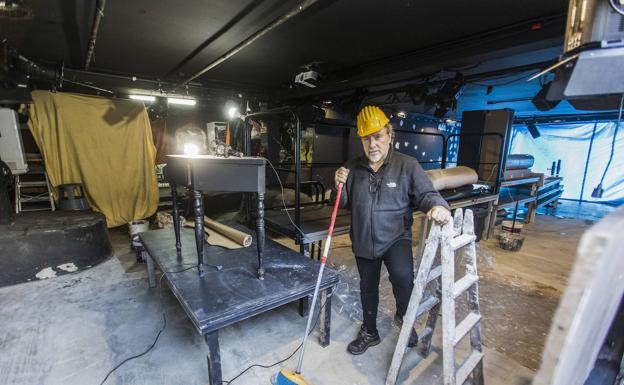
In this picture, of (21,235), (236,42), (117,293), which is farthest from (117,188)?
(236,42)

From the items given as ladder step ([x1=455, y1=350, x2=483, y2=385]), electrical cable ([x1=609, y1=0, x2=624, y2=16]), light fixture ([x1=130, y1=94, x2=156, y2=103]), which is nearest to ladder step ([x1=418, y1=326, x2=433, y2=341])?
ladder step ([x1=455, y1=350, x2=483, y2=385])

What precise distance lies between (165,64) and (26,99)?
1.95 meters

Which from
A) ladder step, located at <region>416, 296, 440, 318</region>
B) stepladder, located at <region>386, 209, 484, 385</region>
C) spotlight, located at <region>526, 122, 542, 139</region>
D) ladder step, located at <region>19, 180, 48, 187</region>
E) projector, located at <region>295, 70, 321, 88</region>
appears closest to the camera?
stepladder, located at <region>386, 209, 484, 385</region>

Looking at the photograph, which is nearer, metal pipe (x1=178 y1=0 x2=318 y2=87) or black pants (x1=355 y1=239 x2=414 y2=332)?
black pants (x1=355 y1=239 x2=414 y2=332)

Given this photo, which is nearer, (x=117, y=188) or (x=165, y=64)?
(x=165, y=64)

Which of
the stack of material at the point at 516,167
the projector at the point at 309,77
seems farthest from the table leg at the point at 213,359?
the stack of material at the point at 516,167

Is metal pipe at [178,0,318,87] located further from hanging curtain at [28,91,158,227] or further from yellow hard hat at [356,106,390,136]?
hanging curtain at [28,91,158,227]

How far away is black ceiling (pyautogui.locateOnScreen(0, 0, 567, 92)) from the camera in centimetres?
259

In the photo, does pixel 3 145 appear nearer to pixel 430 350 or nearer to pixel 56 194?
pixel 56 194

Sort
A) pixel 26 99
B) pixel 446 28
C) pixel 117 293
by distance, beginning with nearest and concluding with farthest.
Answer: pixel 117 293, pixel 446 28, pixel 26 99

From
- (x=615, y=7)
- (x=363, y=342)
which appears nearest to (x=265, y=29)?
(x=615, y=7)

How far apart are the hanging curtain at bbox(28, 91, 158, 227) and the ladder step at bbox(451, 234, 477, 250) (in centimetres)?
525

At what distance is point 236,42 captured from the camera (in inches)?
138

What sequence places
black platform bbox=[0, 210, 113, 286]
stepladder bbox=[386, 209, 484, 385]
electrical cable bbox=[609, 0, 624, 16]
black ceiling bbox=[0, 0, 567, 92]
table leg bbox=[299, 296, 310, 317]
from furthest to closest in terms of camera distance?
black platform bbox=[0, 210, 113, 286] → black ceiling bbox=[0, 0, 567, 92] → table leg bbox=[299, 296, 310, 317] → stepladder bbox=[386, 209, 484, 385] → electrical cable bbox=[609, 0, 624, 16]
